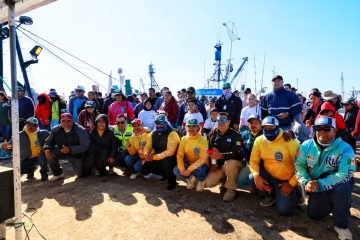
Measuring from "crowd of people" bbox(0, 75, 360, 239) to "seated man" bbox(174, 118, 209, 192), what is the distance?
0.06 ft

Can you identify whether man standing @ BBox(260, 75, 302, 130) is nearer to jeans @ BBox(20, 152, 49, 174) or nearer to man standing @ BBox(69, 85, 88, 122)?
jeans @ BBox(20, 152, 49, 174)

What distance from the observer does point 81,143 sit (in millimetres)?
5871

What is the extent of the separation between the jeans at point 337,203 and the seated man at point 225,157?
134 cm

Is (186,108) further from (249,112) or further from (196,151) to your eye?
(196,151)

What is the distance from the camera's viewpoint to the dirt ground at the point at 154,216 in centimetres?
358

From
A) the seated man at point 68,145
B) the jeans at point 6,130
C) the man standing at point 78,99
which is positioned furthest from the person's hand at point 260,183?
the jeans at point 6,130

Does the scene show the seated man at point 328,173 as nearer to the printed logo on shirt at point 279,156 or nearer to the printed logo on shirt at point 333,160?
the printed logo on shirt at point 333,160

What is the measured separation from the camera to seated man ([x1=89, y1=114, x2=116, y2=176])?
19.7 feet

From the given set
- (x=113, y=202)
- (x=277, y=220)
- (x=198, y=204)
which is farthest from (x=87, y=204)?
(x=277, y=220)

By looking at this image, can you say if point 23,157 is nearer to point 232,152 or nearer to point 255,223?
point 232,152

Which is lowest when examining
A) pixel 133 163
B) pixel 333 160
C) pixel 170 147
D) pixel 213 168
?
pixel 133 163

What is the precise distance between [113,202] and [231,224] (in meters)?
1.96

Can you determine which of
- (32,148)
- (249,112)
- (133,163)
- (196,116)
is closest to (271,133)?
(196,116)

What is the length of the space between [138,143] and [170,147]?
94cm
